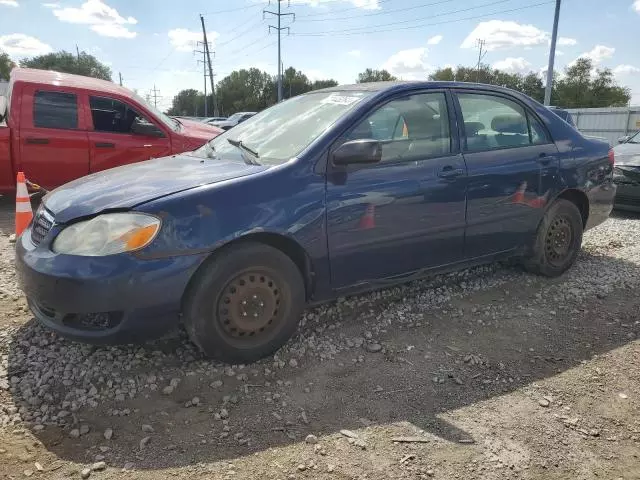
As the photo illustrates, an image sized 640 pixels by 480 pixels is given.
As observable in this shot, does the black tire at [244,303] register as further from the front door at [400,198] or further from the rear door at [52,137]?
the rear door at [52,137]

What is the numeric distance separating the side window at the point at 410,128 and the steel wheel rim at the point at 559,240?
4.73 feet

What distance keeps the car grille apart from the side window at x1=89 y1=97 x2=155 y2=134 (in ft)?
14.4

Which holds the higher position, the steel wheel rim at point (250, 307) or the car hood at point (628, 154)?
the car hood at point (628, 154)

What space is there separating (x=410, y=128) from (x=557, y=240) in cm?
189

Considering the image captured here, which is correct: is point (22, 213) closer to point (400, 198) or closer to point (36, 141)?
point (36, 141)

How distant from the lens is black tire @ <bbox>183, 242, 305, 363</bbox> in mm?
2916

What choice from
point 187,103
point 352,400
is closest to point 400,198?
point 352,400

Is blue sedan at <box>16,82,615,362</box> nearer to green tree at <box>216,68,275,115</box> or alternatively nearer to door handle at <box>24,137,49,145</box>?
door handle at <box>24,137,49,145</box>

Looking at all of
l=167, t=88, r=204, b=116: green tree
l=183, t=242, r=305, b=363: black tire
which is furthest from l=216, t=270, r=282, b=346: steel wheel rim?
l=167, t=88, r=204, b=116: green tree

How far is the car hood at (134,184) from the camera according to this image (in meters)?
2.92

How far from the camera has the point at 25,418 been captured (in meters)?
2.62

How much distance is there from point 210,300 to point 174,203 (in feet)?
1.83

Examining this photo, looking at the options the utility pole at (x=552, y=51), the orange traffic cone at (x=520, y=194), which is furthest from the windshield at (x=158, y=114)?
the utility pole at (x=552, y=51)

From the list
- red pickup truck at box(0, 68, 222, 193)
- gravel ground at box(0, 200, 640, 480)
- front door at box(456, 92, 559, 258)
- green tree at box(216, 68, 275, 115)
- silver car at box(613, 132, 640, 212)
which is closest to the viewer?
gravel ground at box(0, 200, 640, 480)
